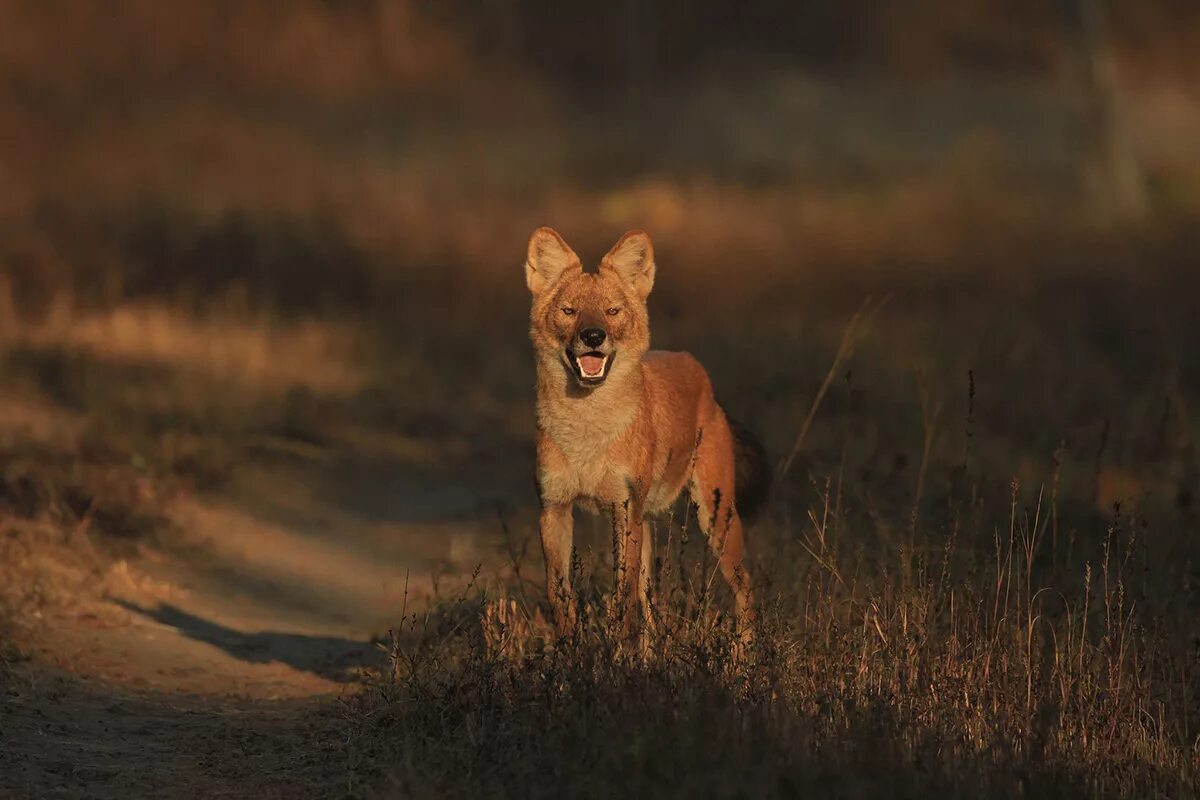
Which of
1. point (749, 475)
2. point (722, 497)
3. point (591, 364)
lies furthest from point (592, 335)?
point (749, 475)

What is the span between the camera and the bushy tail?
780 centimetres

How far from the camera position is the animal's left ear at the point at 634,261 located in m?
7.00

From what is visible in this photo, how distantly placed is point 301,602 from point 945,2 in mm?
21137

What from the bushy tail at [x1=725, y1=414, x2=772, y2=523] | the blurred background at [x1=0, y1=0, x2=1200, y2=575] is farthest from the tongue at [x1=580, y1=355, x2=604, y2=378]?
the blurred background at [x1=0, y1=0, x2=1200, y2=575]

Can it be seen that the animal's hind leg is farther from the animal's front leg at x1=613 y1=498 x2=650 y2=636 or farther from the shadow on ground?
the shadow on ground

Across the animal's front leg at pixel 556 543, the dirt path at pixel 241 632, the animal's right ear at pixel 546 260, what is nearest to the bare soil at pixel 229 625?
the dirt path at pixel 241 632

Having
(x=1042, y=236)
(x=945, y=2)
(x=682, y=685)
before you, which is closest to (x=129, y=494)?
(x=682, y=685)

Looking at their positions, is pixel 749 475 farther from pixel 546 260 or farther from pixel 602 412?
pixel 546 260

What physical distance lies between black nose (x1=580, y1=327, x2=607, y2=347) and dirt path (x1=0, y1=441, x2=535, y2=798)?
1.66 meters

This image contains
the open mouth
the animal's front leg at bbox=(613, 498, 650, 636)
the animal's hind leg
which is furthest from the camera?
the animal's hind leg

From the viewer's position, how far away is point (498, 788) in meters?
5.21

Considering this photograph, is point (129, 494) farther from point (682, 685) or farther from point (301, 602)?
point (682, 685)

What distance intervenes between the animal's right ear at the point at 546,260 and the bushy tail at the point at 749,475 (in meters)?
1.30

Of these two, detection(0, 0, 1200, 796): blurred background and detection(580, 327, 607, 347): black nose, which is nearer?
detection(580, 327, 607, 347): black nose
